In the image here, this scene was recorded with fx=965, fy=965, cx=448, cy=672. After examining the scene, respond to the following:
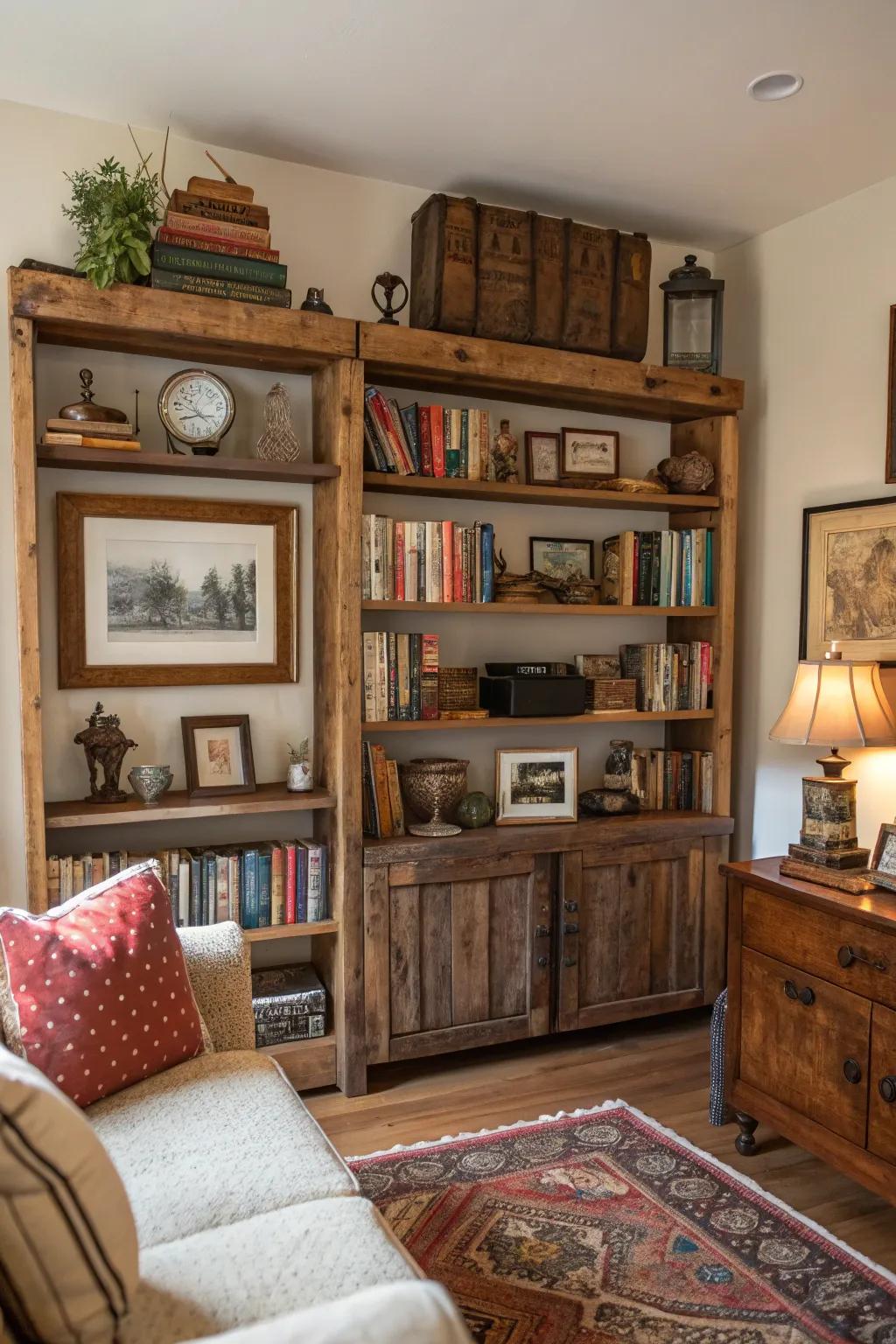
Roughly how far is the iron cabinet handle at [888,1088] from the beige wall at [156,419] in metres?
1.59

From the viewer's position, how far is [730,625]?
11.4ft

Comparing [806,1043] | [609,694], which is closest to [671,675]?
[609,694]

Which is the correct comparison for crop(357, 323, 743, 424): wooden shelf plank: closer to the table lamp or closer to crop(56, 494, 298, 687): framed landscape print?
crop(56, 494, 298, 687): framed landscape print

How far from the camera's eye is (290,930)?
2.88 m

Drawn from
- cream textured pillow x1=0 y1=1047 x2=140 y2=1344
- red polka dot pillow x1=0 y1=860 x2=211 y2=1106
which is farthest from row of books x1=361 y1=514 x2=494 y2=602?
cream textured pillow x1=0 y1=1047 x2=140 y2=1344

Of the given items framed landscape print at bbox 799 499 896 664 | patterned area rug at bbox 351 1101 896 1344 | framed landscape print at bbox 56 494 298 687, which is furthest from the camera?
framed landscape print at bbox 799 499 896 664

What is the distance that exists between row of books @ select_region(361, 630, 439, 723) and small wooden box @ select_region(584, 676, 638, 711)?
24.0 inches

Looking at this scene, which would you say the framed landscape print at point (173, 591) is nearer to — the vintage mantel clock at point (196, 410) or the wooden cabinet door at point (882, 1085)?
the vintage mantel clock at point (196, 410)

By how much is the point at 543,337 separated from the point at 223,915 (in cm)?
205

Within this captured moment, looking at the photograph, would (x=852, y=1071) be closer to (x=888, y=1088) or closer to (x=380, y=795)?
(x=888, y=1088)

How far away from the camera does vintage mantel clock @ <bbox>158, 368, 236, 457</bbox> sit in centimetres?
283

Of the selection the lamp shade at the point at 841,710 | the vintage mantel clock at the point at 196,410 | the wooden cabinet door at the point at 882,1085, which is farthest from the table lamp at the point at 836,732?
the vintage mantel clock at the point at 196,410

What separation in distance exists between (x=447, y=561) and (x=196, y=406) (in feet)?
2.91

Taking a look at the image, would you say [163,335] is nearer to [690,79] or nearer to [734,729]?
[690,79]
